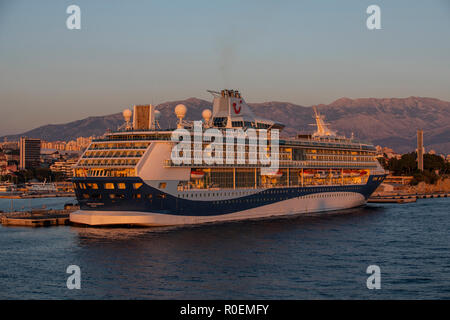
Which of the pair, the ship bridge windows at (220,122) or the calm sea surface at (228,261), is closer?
the calm sea surface at (228,261)

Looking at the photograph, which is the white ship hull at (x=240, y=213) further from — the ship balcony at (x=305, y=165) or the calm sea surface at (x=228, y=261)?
the ship balcony at (x=305, y=165)

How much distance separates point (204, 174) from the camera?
166ft

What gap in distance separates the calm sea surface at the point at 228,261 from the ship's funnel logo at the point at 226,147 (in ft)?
19.6

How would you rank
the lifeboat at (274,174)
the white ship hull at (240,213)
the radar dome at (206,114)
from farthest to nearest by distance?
1. the lifeboat at (274,174)
2. the radar dome at (206,114)
3. the white ship hull at (240,213)

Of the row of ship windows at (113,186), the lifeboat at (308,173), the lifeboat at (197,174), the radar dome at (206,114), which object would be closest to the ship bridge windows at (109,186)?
the row of ship windows at (113,186)

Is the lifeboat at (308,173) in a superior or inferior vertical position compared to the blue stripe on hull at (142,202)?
superior

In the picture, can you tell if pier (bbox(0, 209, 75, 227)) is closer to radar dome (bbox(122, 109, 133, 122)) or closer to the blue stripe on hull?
the blue stripe on hull

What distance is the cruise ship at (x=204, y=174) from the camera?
4519 cm

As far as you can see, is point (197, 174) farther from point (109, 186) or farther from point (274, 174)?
point (274, 174)

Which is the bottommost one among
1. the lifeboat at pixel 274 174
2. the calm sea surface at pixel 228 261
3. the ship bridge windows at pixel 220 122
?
the calm sea surface at pixel 228 261

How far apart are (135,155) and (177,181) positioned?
3971 millimetres

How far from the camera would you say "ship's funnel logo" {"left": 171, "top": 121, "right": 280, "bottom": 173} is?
48.6m

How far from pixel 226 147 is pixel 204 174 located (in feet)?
13.3
